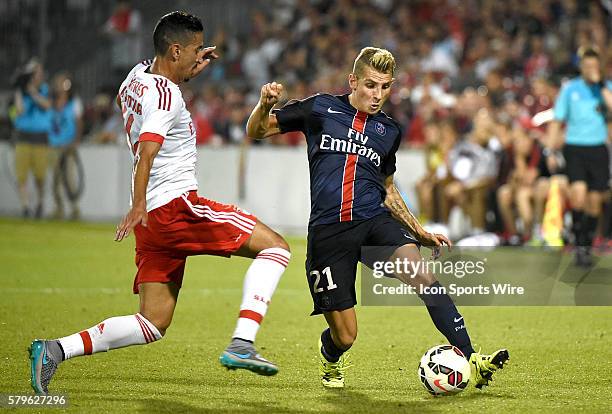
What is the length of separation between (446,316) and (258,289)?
125cm

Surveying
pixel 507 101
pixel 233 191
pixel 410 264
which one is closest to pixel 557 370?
pixel 410 264

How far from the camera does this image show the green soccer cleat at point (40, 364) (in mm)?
6812

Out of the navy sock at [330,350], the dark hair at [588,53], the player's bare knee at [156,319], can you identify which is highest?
the dark hair at [588,53]

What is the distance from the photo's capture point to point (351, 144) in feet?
25.0

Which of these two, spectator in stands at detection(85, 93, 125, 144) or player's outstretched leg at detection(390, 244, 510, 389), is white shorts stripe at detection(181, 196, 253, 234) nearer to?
player's outstretched leg at detection(390, 244, 510, 389)

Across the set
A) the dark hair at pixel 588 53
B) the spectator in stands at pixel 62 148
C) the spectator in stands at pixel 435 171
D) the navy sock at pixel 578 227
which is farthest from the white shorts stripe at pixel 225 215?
the spectator in stands at pixel 62 148

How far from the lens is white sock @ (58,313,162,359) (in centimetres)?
691

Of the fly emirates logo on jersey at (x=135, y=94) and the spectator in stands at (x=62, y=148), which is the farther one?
the spectator in stands at (x=62, y=148)

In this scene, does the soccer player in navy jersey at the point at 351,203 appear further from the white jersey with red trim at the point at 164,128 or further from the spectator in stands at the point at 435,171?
the spectator in stands at the point at 435,171

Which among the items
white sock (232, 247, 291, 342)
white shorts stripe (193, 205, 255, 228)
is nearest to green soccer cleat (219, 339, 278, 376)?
white sock (232, 247, 291, 342)

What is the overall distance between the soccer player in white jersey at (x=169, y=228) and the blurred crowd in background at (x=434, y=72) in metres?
10.7

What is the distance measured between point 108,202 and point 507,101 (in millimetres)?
7590

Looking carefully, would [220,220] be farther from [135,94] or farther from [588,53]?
[588,53]

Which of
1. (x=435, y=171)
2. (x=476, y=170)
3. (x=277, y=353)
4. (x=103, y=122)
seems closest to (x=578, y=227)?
(x=476, y=170)
